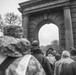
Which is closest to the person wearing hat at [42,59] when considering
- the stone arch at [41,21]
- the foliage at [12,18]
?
the stone arch at [41,21]

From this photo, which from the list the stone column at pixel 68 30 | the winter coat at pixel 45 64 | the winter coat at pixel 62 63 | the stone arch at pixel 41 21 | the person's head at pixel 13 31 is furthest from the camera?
the stone arch at pixel 41 21

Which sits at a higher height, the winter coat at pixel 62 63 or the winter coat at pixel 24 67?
the winter coat at pixel 24 67

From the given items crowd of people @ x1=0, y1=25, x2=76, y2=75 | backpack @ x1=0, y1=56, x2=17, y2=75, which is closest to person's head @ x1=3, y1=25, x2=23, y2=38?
crowd of people @ x1=0, y1=25, x2=76, y2=75

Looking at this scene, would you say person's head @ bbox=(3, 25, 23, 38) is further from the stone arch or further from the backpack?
the stone arch

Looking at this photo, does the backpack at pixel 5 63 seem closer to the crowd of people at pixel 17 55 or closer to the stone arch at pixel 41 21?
the crowd of people at pixel 17 55

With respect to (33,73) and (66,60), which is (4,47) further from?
(66,60)

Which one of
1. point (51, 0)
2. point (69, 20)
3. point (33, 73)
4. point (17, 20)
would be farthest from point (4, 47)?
point (17, 20)

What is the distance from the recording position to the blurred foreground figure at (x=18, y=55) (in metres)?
1.19

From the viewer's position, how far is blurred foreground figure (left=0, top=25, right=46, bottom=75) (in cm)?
119

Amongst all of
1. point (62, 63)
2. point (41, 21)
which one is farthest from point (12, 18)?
point (62, 63)

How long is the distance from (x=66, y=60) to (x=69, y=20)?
761cm

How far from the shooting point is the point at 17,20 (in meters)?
23.0

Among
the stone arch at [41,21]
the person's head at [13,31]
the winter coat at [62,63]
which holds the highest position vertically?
the stone arch at [41,21]

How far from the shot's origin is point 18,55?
1.29 meters
